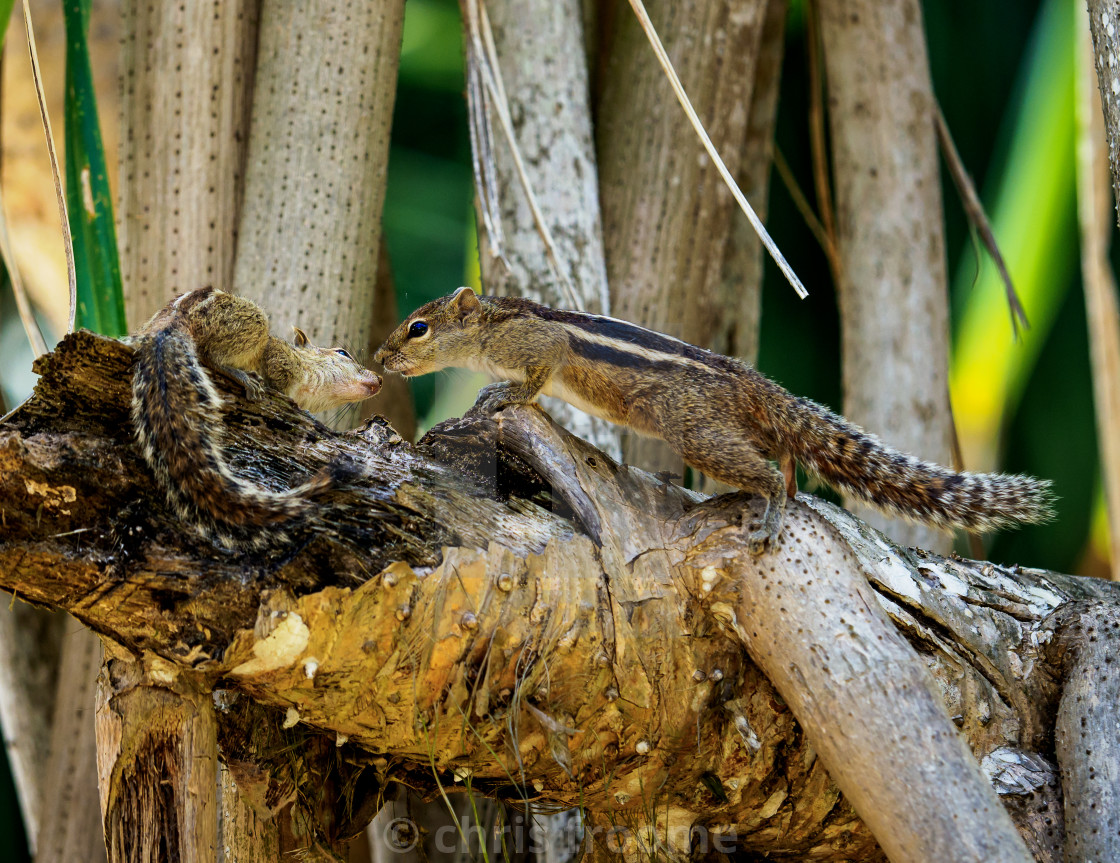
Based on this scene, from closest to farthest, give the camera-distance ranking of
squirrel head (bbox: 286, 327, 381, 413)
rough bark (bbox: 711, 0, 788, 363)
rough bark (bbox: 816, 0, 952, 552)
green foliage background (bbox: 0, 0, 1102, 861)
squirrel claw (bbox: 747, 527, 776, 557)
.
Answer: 1. squirrel claw (bbox: 747, 527, 776, 557)
2. squirrel head (bbox: 286, 327, 381, 413)
3. rough bark (bbox: 816, 0, 952, 552)
4. rough bark (bbox: 711, 0, 788, 363)
5. green foliage background (bbox: 0, 0, 1102, 861)

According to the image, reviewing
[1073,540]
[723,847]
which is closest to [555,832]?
[723,847]

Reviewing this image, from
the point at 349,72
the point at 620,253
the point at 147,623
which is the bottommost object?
the point at 147,623

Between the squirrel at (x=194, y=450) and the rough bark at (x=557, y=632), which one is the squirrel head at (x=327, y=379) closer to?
the squirrel at (x=194, y=450)

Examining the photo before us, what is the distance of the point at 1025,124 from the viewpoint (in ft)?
18.4

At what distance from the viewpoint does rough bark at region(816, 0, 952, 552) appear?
463 centimetres

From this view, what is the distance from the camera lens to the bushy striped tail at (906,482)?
2586 mm

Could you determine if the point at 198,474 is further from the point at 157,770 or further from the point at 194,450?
the point at 157,770

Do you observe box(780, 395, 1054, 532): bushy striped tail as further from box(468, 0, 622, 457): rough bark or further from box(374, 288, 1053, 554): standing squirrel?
box(468, 0, 622, 457): rough bark

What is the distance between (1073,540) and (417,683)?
5609mm

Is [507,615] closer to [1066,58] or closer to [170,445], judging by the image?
[170,445]

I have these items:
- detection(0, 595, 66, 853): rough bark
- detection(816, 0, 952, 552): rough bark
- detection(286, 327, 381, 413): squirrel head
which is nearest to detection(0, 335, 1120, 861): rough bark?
detection(286, 327, 381, 413): squirrel head

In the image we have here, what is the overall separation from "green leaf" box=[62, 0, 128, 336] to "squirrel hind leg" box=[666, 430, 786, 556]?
1869mm

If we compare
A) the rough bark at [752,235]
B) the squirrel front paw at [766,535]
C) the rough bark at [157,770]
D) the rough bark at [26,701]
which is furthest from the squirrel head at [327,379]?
the rough bark at [26,701]

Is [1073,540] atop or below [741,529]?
below
